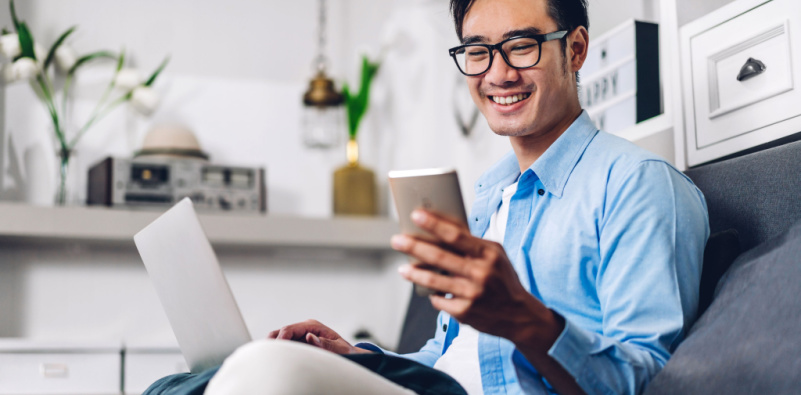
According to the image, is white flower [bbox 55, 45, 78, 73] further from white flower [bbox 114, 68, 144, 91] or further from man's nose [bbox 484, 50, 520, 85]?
man's nose [bbox 484, 50, 520, 85]

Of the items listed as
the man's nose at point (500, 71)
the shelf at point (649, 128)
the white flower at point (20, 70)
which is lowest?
the shelf at point (649, 128)

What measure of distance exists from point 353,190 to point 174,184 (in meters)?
0.73

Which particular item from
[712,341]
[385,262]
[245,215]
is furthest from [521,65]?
[385,262]

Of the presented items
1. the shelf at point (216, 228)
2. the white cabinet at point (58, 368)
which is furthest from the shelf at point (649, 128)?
the white cabinet at point (58, 368)

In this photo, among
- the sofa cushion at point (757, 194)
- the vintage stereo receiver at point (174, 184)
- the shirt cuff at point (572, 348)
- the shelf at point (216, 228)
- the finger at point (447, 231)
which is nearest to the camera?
the finger at point (447, 231)

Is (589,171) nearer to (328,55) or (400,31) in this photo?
(400,31)

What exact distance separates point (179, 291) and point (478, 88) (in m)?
0.60

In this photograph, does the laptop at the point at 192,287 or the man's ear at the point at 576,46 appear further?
the man's ear at the point at 576,46

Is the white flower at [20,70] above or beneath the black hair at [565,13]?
above

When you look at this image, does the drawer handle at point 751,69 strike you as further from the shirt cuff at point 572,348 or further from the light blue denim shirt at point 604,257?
the shirt cuff at point 572,348

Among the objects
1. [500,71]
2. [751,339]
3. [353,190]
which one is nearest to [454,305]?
[751,339]

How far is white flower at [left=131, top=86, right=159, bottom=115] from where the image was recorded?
3.09m

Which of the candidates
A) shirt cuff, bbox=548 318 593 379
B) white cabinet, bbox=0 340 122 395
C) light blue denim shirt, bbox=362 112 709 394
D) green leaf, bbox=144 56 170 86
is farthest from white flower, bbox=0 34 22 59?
shirt cuff, bbox=548 318 593 379

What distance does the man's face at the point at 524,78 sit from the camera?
1.27 metres
